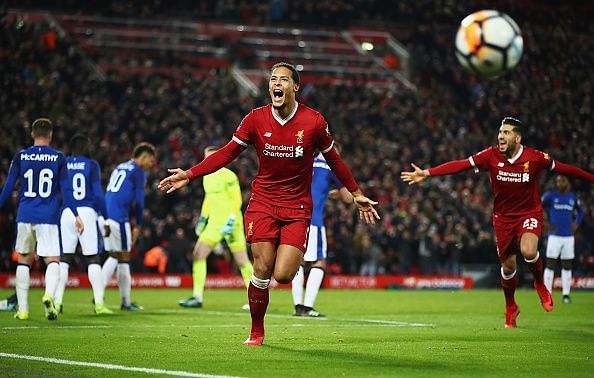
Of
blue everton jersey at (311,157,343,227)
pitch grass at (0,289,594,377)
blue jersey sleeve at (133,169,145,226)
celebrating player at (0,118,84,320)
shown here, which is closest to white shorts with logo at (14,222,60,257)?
celebrating player at (0,118,84,320)

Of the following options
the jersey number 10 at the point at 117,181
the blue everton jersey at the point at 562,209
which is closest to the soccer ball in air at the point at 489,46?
the jersey number 10 at the point at 117,181

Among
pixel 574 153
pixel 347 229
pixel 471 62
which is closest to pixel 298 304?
pixel 471 62

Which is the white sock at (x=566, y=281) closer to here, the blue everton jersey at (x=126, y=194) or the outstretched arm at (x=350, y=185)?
the blue everton jersey at (x=126, y=194)

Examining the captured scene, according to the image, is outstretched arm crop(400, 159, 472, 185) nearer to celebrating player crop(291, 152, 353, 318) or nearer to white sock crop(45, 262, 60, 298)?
celebrating player crop(291, 152, 353, 318)

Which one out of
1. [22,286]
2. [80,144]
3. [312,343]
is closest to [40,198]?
[22,286]

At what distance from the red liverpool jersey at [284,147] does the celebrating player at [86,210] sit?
19.8 ft

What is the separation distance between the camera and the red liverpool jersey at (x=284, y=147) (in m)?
10.2

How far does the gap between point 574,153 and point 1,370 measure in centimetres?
3034

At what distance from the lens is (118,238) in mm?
16953

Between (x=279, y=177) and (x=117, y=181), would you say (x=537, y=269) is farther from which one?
(x=117, y=181)

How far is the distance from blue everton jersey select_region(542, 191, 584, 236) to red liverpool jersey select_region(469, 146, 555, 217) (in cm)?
889

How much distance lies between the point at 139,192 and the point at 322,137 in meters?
7.20

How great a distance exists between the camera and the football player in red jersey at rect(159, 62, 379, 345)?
398 inches

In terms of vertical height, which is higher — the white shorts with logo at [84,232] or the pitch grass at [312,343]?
the white shorts with logo at [84,232]
